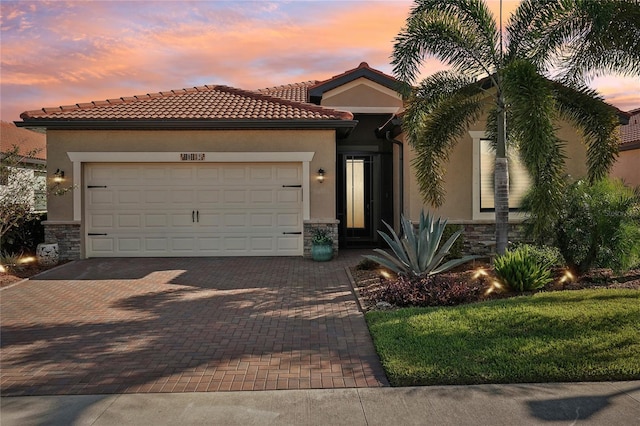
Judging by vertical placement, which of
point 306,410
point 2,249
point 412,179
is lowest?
point 306,410

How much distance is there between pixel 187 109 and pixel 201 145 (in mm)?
1195

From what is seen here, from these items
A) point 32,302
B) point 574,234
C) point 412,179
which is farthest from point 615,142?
point 32,302

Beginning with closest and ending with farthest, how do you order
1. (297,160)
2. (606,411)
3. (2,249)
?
1. (606,411)
2. (2,249)
3. (297,160)

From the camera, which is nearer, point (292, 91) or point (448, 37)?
point (448, 37)

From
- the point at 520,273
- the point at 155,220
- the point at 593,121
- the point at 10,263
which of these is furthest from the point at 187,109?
the point at 593,121

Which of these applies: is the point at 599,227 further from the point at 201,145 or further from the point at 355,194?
the point at 201,145

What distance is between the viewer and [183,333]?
687cm

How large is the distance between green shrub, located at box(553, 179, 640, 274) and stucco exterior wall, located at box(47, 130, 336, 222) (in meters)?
5.94

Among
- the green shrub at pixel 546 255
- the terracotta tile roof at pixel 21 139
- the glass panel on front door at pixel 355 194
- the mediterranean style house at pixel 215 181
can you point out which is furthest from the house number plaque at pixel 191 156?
the terracotta tile roof at pixel 21 139

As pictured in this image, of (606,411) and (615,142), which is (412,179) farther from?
Result: (606,411)

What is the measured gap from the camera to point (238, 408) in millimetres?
4562

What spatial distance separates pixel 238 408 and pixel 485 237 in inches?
406

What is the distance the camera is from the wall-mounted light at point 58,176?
520 inches

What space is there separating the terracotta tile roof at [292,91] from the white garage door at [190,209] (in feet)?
17.7
